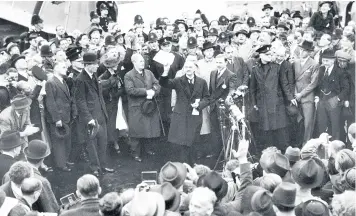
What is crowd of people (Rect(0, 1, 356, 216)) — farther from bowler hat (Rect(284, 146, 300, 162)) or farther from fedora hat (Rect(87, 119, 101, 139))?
bowler hat (Rect(284, 146, 300, 162))

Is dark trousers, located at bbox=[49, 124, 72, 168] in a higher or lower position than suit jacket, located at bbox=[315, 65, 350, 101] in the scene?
lower

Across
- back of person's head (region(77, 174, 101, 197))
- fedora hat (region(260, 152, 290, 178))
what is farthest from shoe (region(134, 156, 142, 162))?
back of person's head (region(77, 174, 101, 197))

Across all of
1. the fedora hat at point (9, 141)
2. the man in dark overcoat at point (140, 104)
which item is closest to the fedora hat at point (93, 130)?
the man in dark overcoat at point (140, 104)

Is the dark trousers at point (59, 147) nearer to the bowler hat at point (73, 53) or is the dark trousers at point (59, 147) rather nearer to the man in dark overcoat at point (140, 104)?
the man in dark overcoat at point (140, 104)

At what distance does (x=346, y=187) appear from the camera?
4.98m

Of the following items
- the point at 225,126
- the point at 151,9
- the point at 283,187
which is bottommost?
the point at 225,126

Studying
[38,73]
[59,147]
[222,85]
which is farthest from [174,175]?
[38,73]

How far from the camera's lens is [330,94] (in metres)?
8.92

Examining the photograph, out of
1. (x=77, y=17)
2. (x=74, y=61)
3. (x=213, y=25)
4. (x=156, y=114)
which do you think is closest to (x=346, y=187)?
(x=156, y=114)

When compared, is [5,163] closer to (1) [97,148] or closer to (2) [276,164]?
(1) [97,148]

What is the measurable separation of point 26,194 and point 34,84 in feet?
11.3

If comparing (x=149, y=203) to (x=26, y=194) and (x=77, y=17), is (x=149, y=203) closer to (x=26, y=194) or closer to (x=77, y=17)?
(x=26, y=194)

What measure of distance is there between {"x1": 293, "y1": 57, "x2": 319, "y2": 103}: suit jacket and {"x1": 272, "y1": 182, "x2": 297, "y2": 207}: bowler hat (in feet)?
15.1

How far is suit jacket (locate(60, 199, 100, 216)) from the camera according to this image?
4719 mm
